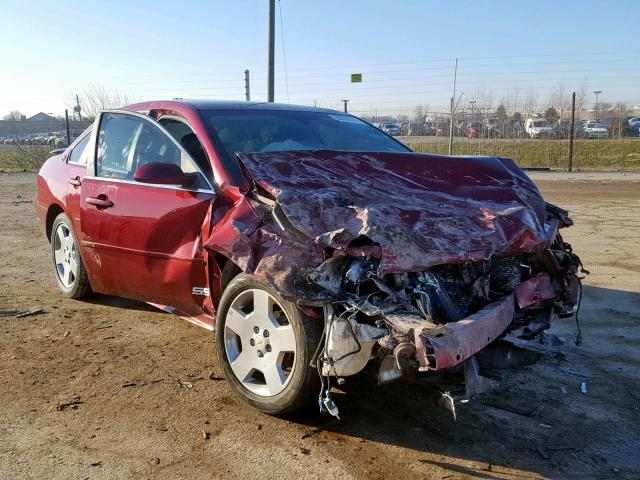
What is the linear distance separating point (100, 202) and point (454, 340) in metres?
3.14

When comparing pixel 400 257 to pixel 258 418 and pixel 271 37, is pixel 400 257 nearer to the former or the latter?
pixel 258 418

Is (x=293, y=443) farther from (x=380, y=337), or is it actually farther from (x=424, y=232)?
(x=424, y=232)

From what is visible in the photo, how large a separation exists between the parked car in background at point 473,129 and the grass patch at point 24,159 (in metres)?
16.9

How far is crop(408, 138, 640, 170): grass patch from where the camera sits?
2373 centimetres

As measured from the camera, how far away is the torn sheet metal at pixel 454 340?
263 cm

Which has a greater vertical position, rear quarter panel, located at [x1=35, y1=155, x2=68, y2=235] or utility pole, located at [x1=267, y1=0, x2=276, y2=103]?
utility pole, located at [x1=267, y1=0, x2=276, y2=103]

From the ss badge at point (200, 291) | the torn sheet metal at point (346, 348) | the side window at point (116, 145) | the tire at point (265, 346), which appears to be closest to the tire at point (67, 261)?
the side window at point (116, 145)

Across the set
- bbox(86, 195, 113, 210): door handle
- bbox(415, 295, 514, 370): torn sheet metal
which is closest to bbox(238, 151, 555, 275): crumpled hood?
bbox(415, 295, 514, 370): torn sheet metal

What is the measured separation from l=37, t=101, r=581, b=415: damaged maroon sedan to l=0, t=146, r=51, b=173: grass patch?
21.9m

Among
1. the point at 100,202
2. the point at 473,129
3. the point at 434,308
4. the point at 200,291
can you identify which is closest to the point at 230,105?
the point at 100,202

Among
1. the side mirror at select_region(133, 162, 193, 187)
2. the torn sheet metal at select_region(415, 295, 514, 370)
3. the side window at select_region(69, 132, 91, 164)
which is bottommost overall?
the torn sheet metal at select_region(415, 295, 514, 370)

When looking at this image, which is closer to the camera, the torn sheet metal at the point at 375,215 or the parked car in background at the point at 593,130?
the torn sheet metal at the point at 375,215

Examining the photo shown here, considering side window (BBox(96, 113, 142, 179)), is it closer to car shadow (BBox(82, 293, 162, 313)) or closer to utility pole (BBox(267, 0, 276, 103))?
car shadow (BBox(82, 293, 162, 313))

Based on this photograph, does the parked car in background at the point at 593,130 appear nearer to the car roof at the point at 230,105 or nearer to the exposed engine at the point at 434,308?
the car roof at the point at 230,105
